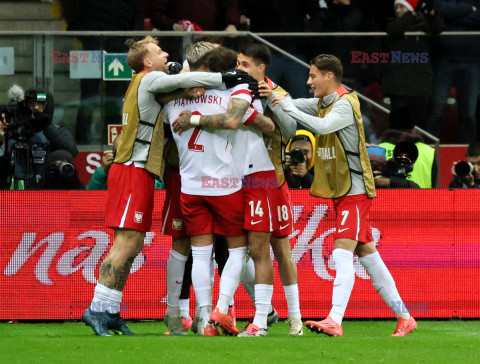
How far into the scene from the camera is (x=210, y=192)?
24.5ft

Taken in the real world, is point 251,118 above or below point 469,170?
above

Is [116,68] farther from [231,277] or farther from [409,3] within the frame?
[231,277]

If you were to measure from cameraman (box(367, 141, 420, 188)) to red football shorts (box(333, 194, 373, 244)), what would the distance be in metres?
2.18

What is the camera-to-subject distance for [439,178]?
1180 cm

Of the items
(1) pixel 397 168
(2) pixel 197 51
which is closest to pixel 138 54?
(2) pixel 197 51

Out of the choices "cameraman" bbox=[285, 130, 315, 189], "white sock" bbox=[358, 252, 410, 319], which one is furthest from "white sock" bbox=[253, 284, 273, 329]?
"cameraman" bbox=[285, 130, 315, 189]

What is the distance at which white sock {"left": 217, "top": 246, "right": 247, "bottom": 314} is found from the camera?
24.2 feet

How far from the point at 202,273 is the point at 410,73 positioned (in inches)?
214

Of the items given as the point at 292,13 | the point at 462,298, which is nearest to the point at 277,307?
the point at 462,298

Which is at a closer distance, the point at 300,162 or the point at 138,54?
the point at 138,54

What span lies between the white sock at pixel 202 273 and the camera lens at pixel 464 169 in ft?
12.1

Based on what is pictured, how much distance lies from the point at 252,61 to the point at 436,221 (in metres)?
3.04

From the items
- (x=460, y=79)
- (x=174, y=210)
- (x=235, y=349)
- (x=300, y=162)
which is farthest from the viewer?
(x=460, y=79)

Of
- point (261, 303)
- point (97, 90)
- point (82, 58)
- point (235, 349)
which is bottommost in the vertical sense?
point (235, 349)
